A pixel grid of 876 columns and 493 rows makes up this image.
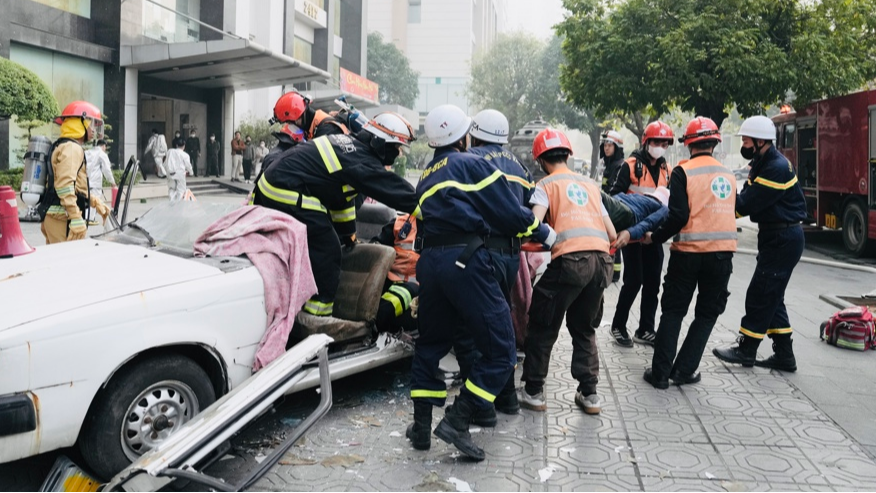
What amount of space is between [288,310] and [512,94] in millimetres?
52346

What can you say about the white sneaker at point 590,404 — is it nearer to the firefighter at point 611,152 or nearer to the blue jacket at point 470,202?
the blue jacket at point 470,202

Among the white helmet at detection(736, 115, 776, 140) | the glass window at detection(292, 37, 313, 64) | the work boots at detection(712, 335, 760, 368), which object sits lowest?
the work boots at detection(712, 335, 760, 368)

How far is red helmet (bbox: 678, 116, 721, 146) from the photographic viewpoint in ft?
18.4

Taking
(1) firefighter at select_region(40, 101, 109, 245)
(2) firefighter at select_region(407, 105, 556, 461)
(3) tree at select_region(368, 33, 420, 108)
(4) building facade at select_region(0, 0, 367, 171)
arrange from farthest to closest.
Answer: (3) tree at select_region(368, 33, 420, 108), (4) building facade at select_region(0, 0, 367, 171), (1) firefighter at select_region(40, 101, 109, 245), (2) firefighter at select_region(407, 105, 556, 461)

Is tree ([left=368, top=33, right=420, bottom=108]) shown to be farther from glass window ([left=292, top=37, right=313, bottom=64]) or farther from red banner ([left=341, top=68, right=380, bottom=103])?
glass window ([left=292, top=37, right=313, bottom=64])

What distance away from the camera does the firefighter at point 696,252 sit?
5457mm

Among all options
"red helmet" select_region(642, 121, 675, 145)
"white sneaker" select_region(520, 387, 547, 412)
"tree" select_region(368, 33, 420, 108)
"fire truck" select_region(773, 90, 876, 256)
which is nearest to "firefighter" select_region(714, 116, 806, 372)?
"red helmet" select_region(642, 121, 675, 145)

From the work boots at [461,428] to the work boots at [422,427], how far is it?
118mm

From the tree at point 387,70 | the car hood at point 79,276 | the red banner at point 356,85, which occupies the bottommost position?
the car hood at point 79,276

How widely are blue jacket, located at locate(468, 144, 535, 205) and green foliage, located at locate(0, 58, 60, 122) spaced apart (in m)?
13.8

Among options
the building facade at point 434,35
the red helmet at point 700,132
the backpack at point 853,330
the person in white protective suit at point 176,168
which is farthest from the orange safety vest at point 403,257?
the building facade at point 434,35

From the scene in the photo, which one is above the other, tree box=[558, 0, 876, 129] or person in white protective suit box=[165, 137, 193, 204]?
tree box=[558, 0, 876, 129]

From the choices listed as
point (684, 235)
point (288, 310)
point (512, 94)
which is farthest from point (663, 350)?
point (512, 94)

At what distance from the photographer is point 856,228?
14656mm
